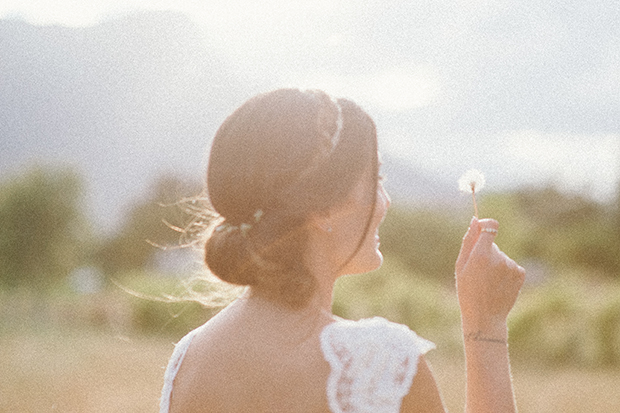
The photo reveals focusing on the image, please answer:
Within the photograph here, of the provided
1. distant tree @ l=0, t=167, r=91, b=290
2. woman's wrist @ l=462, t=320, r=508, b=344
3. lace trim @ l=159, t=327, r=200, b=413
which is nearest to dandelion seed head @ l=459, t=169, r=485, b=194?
woman's wrist @ l=462, t=320, r=508, b=344

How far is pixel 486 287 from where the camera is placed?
1592 mm

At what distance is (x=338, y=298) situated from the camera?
807 centimetres

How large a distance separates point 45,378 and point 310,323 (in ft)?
23.5

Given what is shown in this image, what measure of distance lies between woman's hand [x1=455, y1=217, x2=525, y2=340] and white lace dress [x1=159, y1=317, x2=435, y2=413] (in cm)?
28

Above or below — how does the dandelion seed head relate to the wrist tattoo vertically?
above

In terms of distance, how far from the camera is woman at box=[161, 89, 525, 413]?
1.32 metres

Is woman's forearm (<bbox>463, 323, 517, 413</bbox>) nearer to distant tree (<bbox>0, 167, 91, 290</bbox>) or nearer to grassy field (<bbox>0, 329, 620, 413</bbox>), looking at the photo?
grassy field (<bbox>0, 329, 620, 413</bbox>)

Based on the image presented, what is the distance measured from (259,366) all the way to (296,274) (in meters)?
0.21

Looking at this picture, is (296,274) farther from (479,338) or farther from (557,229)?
(557,229)

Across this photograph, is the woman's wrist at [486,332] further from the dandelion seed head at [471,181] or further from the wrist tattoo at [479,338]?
the dandelion seed head at [471,181]

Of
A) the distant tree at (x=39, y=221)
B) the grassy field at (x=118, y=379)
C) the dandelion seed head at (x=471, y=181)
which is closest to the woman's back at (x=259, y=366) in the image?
the dandelion seed head at (x=471, y=181)

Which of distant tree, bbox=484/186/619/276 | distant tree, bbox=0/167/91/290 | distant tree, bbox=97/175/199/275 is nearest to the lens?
distant tree, bbox=0/167/91/290

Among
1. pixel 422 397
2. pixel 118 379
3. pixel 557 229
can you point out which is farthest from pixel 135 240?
pixel 422 397

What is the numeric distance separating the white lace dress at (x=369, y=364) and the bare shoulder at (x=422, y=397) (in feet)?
0.04
